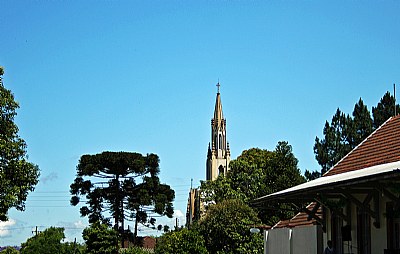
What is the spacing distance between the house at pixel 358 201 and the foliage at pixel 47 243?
40.1 metres

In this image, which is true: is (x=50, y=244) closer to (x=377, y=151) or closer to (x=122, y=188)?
(x=122, y=188)

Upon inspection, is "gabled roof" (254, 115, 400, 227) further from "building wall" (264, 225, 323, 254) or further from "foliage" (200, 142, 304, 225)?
"foliage" (200, 142, 304, 225)

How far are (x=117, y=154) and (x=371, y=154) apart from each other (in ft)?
119

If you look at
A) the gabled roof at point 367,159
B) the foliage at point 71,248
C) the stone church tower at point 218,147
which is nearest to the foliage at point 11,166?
the gabled roof at point 367,159

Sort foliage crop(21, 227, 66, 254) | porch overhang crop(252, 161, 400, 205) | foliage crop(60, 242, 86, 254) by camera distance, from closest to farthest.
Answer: porch overhang crop(252, 161, 400, 205) < foliage crop(21, 227, 66, 254) < foliage crop(60, 242, 86, 254)

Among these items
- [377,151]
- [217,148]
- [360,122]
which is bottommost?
[377,151]

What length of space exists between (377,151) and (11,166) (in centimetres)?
1020

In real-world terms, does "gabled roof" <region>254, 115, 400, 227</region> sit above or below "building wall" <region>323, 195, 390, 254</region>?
above

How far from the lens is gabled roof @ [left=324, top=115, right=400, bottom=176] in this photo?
2038 centimetres

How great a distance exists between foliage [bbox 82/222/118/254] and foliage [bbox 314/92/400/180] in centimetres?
1460

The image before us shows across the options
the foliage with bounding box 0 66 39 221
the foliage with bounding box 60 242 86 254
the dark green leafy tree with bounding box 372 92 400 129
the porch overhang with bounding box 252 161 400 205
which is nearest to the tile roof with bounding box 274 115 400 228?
the porch overhang with bounding box 252 161 400 205

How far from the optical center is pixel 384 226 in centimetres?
1775

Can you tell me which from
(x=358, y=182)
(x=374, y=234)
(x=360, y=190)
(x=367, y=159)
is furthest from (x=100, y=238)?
(x=358, y=182)

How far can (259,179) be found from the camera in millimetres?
55031
